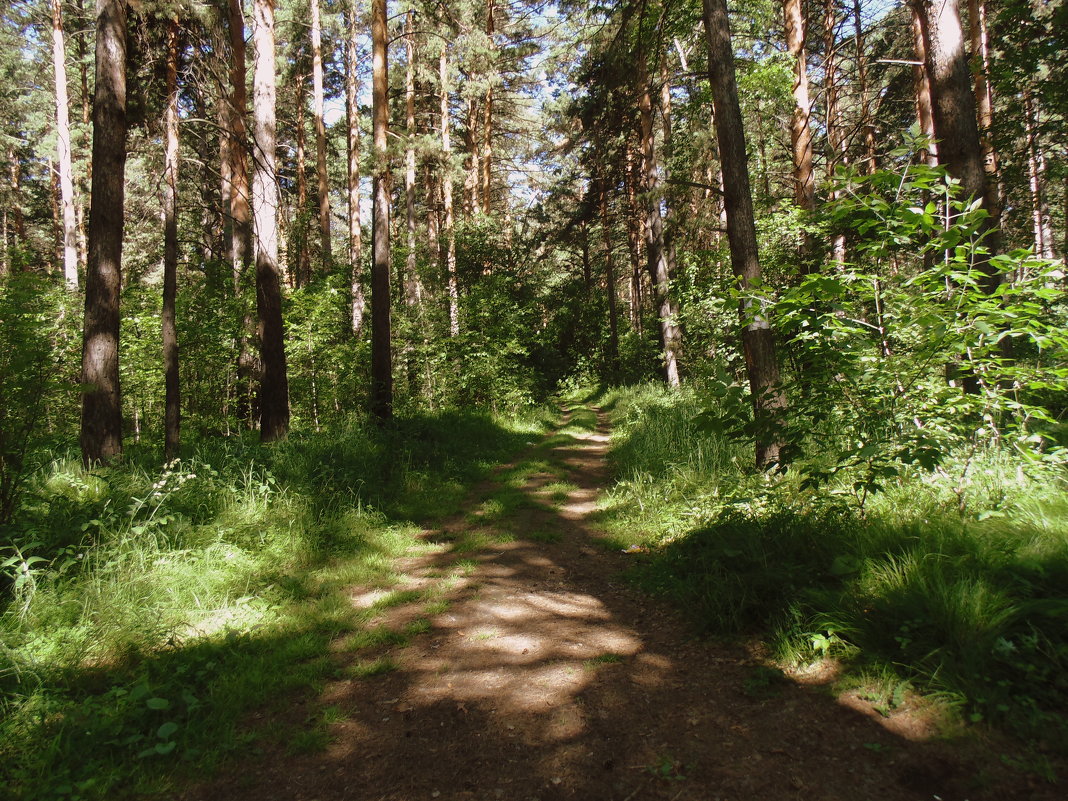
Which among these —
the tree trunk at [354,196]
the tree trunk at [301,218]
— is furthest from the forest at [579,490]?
the tree trunk at [301,218]

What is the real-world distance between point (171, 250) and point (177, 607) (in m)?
7.77

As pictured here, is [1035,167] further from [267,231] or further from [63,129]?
[63,129]

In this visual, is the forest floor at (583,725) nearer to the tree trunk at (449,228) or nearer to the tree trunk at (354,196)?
the tree trunk at (449,228)

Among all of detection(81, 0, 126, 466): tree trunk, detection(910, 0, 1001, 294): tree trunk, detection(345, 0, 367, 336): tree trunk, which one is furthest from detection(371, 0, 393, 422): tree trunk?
detection(910, 0, 1001, 294): tree trunk

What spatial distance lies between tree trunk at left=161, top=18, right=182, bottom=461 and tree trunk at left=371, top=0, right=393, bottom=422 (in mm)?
3303

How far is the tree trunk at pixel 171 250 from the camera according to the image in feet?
30.1

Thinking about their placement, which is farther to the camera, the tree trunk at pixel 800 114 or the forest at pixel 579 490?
the tree trunk at pixel 800 114

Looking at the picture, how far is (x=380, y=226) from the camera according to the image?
1045 cm

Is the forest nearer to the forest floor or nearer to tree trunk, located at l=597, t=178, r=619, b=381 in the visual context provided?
the forest floor

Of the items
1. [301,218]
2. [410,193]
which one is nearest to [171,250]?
[301,218]

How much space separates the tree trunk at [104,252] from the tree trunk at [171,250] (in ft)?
9.68

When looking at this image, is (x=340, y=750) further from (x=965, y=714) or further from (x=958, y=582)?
(x=958, y=582)

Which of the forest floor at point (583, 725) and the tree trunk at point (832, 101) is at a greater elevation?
the tree trunk at point (832, 101)

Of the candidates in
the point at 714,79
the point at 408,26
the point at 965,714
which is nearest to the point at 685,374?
the point at 714,79
